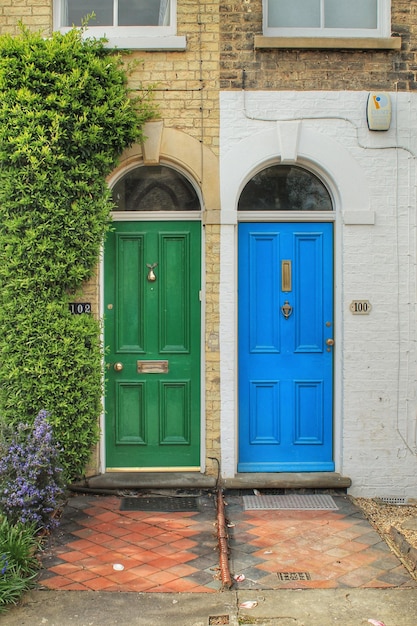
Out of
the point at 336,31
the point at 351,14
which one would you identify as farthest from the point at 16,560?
the point at 351,14

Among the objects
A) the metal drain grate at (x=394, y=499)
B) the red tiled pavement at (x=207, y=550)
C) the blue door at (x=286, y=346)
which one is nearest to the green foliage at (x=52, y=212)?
the red tiled pavement at (x=207, y=550)

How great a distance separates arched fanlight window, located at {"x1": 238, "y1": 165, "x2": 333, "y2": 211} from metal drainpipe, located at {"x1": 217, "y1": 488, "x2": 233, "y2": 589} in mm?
2734

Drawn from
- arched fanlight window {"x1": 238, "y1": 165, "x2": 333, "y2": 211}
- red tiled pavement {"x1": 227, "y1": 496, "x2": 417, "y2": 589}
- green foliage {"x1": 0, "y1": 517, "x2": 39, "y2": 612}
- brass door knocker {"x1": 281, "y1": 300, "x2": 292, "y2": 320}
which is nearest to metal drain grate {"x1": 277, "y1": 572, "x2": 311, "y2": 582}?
red tiled pavement {"x1": 227, "y1": 496, "x2": 417, "y2": 589}

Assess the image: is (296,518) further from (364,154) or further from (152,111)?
(152,111)

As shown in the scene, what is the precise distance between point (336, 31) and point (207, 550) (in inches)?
194

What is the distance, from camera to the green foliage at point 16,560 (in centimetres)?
507

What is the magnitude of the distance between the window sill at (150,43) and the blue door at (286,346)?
1.80m

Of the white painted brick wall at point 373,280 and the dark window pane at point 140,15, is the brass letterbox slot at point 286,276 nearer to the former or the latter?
the white painted brick wall at point 373,280

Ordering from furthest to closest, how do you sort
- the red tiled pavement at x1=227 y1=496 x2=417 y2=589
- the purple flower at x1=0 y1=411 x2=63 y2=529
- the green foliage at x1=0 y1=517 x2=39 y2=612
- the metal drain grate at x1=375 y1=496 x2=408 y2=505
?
the metal drain grate at x1=375 y1=496 x2=408 y2=505, the purple flower at x1=0 y1=411 x2=63 y2=529, the red tiled pavement at x1=227 y1=496 x2=417 y2=589, the green foliage at x1=0 y1=517 x2=39 y2=612

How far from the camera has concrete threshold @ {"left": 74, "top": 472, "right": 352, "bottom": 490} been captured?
7.29m

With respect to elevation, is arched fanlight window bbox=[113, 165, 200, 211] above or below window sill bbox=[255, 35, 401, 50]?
below

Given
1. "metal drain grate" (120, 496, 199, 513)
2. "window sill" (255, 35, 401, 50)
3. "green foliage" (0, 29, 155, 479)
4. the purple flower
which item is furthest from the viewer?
"window sill" (255, 35, 401, 50)

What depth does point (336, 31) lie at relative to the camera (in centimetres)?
755

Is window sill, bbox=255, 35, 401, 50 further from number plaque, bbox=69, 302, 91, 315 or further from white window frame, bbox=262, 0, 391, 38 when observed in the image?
number plaque, bbox=69, 302, 91, 315
